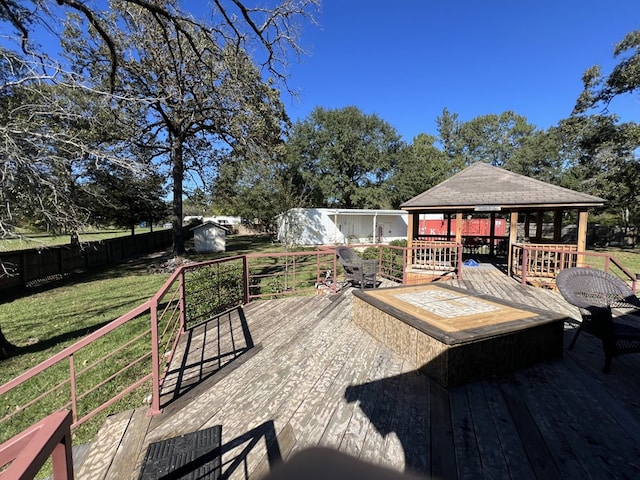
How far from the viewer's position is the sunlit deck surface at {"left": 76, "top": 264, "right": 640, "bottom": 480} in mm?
1886

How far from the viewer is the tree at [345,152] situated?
97.5 ft

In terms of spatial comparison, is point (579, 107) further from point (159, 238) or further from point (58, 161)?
point (159, 238)

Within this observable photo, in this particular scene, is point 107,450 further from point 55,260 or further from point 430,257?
point 55,260

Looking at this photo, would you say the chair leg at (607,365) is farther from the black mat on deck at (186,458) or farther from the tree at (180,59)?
the tree at (180,59)

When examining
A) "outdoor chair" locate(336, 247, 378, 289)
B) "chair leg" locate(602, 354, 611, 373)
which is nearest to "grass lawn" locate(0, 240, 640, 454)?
"outdoor chair" locate(336, 247, 378, 289)

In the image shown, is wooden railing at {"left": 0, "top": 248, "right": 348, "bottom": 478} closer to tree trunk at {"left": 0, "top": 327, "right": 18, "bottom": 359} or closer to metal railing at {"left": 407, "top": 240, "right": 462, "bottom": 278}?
tree trunk at {"left": 0, "top": 327, "right": 18, "bottom": 359}

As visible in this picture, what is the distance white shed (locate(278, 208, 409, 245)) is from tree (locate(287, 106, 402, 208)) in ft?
14.7

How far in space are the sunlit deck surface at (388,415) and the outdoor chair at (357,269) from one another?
108 inches

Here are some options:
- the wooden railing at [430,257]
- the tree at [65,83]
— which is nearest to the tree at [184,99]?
the tree at [65,83]

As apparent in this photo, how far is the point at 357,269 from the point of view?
641 cm

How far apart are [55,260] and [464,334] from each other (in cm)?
1394

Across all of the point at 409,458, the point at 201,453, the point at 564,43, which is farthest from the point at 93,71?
the point at 564,43

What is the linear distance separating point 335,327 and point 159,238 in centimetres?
2287

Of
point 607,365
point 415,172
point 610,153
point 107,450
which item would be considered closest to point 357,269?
point 607,365
